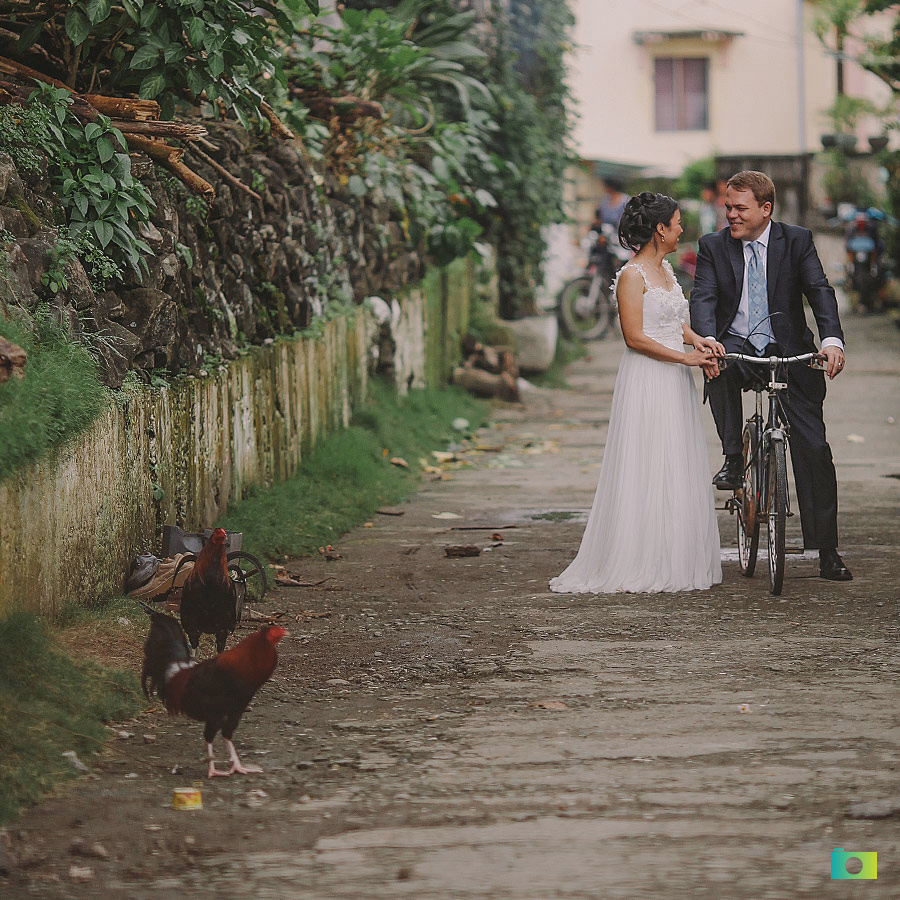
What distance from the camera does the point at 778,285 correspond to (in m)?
7.27

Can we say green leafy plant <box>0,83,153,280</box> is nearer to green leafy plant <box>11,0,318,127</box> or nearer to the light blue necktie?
green leafy plant <box>11,0,318,127</box>

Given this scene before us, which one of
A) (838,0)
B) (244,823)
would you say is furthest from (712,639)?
(838,0)

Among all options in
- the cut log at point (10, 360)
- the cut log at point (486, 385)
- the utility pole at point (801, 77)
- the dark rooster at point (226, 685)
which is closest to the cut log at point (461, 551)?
the cut log at point (10, 360)

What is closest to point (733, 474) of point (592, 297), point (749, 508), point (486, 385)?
point (749, 508)

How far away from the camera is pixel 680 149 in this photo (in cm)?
3975

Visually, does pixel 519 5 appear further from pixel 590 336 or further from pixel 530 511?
pixel 530 511

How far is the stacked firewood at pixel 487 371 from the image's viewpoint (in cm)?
1599

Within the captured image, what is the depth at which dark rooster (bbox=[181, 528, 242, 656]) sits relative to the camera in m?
5.80

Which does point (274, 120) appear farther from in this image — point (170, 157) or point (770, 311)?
point (770, 311)

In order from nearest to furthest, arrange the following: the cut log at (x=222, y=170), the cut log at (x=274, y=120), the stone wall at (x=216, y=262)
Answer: the stone wall at (x=216, y=262), the cut log at (x=222, y=170), the cut log at (x=274, y=120)

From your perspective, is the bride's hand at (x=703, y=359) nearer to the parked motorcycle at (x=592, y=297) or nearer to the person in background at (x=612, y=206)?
the parked motorcycle at (x=592, y=297)

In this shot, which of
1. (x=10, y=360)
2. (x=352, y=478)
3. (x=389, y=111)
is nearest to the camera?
(x=10, y=360)

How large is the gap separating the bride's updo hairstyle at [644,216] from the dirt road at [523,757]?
1.79m

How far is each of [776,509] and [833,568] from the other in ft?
2.18
